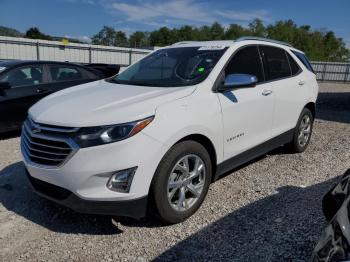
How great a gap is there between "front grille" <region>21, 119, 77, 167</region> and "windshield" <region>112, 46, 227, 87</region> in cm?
122

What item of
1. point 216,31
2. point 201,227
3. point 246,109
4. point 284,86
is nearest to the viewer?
point 201,227

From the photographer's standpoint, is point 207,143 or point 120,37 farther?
point 120,37

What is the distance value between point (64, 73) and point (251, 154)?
488 cm

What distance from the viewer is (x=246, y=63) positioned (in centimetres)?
418

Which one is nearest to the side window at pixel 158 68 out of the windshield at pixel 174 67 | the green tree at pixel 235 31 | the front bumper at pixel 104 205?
the windshield at pixel 174 67

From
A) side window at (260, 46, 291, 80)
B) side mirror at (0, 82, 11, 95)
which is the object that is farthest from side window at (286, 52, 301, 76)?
side mirror at (0, 82, 11, 95)

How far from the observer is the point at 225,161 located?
374 centimetres

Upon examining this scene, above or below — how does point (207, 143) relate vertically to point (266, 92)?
below

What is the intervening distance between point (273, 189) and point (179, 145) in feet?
5.44

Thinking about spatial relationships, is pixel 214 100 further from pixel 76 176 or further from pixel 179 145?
pixel 76 176

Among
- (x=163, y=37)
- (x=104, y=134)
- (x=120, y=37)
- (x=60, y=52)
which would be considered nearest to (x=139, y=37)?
(x=120, y=37)

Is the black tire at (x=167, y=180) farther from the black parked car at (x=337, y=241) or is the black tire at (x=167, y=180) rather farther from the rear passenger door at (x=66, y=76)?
the rear passenger door at (x=66, y=76)

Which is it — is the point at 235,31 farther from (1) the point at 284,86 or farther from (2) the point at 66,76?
(1) the point at 284,86

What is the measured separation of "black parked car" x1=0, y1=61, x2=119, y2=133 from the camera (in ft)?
20.6
